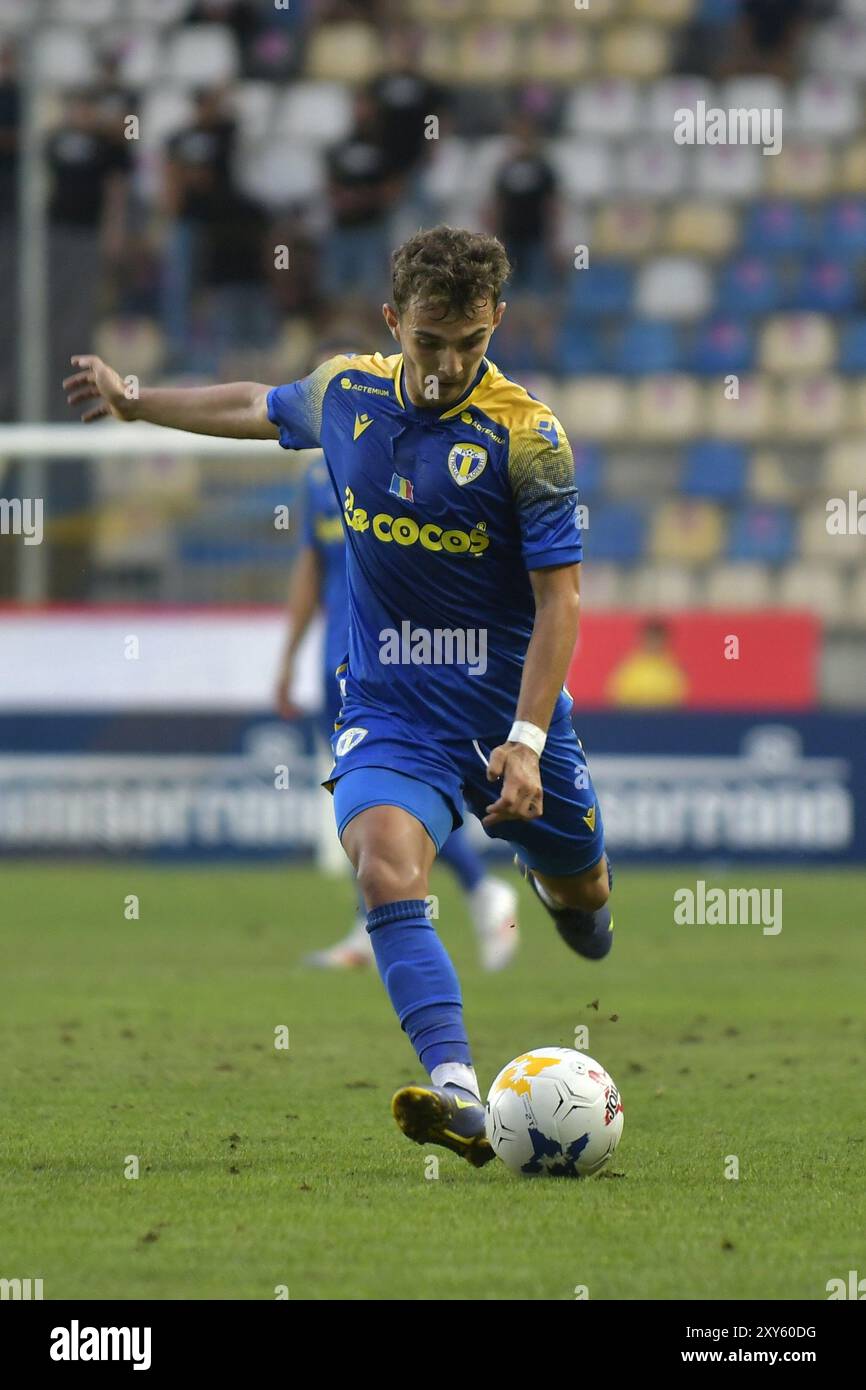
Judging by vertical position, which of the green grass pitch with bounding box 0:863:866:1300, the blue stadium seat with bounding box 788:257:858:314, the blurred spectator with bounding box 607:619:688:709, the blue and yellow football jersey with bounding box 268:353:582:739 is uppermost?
the blue stadium seat with bounding box 788:257:858:314

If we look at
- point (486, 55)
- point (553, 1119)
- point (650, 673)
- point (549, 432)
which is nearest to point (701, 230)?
point (486, 55)

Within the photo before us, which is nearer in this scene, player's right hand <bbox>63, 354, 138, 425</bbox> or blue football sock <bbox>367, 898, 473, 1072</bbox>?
blue football sock <bbox>367, 898, 473, 1072</bbox>

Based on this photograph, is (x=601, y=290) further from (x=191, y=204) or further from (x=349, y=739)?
(x=349, y=739)

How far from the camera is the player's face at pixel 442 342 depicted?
489 centimetres

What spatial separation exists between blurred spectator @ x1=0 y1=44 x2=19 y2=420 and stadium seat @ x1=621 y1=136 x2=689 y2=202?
17.9 ft

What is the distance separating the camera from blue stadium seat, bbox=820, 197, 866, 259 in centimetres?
1844

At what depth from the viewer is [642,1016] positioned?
8.05 metres

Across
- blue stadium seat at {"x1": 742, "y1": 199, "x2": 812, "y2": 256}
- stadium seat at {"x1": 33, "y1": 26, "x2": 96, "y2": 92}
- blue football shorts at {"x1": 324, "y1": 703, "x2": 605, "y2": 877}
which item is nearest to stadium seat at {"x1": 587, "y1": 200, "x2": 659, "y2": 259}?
blue stadium seat at {"x1": 742, "y1": 199, "x2": 812, "y2": 256}

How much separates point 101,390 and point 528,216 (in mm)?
12803

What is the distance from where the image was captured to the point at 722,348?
18109mm

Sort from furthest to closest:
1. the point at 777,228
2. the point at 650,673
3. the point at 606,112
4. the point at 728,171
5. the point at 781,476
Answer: the point at 606,112, the point at 728,171, the point at 777,228, the point at 781,476, the point at 650,673

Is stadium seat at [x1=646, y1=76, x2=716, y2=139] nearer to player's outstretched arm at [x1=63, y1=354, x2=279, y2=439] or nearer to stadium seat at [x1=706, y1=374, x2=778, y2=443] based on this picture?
stadium seat at [x1=706, y1=374, x2=778, y2=443]

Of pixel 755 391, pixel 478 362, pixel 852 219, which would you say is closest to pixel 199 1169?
pixel 478 362

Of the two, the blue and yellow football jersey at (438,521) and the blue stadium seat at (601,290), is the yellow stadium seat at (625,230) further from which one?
the blue and yellow football jersey at (438,521)
